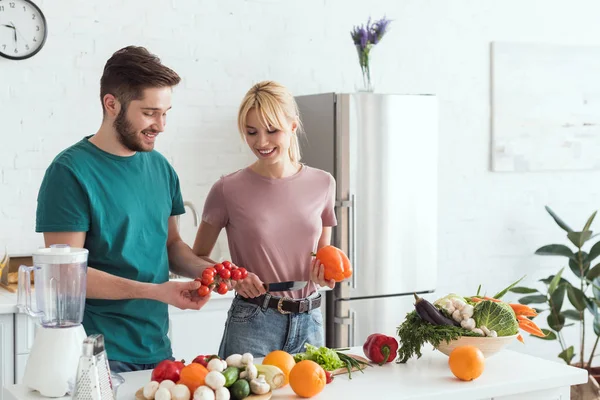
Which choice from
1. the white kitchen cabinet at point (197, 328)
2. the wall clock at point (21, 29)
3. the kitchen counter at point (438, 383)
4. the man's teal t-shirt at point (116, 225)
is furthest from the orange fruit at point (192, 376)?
the wall clock at point (21, 29)

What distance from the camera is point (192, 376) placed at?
192 centimetres

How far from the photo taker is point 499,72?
5012 millimetres

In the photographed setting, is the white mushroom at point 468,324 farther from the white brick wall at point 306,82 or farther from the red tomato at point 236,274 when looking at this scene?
the white brick wall at point 306,82

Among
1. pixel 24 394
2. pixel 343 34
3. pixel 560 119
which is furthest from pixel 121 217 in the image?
pixel 560 119

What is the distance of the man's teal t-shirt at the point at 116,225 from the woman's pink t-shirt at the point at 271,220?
1.19 ft

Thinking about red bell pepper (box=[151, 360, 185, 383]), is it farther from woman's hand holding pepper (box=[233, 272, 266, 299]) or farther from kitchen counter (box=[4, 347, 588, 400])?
woman's hand holding pepper (box=[233, 272, 266, 299])

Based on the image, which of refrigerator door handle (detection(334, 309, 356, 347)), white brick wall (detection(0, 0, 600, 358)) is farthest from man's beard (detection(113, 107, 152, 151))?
refrigerator door handle (detection(334, 309, 356, 347))

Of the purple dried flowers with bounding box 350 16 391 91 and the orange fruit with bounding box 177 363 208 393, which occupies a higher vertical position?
the purple dried flowers with bounding box 350 16 391 91

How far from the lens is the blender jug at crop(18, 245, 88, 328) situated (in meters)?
1.96

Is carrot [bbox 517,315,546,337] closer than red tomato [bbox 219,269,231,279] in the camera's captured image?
No

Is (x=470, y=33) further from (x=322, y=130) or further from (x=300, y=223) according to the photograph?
Answer: (x=300, y=223)

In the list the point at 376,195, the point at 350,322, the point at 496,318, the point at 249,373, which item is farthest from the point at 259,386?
the point at 376,195

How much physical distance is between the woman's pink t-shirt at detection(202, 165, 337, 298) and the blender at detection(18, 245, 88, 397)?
0.79 metres

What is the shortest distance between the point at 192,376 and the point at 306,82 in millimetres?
2772
